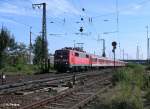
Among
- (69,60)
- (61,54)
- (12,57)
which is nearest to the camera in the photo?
(69,60)

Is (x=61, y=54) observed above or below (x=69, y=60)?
above

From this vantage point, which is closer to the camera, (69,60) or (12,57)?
(69,60)

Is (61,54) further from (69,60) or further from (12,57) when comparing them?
(12,57)

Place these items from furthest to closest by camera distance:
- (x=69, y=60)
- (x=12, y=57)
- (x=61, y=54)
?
(x=12, y=57), (x=61, y=54), (x=69, y=60)

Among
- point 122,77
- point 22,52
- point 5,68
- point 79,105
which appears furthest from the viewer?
point 22,52

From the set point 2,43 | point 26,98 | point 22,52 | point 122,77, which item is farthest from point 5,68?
point 26,98

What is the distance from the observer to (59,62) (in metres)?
55.8

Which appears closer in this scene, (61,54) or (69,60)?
(69,60)

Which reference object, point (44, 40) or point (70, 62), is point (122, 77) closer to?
point (70, 62)

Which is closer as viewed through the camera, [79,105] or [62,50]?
[79,105]

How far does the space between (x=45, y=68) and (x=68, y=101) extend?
38.6 metres

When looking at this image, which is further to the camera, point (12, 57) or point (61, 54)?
point (12, 57)

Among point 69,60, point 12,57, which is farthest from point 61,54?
point 12,57

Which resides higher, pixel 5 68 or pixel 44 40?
pixel 44 40
